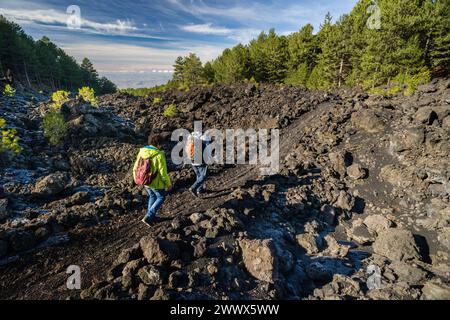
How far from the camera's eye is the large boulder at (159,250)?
5.04 meters

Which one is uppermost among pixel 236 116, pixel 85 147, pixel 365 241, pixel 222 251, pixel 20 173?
pixel 236 116

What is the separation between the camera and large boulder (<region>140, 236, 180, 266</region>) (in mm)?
5043

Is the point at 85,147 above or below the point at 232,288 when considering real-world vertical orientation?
above

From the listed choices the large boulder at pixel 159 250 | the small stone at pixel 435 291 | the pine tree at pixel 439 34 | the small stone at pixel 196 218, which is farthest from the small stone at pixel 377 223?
the pine tree at pixel 439 34

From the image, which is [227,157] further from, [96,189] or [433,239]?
[433,239]

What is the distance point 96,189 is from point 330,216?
822 centimetres

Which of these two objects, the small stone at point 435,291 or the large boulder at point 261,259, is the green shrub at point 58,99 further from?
the small stone at point 435,291

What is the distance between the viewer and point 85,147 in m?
12.4

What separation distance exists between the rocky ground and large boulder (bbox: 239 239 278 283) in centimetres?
2

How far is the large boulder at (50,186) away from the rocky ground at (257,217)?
41 mm

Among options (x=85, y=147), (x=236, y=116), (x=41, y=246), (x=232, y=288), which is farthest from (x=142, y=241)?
(x=236, y=116)

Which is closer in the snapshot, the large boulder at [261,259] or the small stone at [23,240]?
the large boulder at [261,259]

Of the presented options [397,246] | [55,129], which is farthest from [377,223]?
[55,129]
